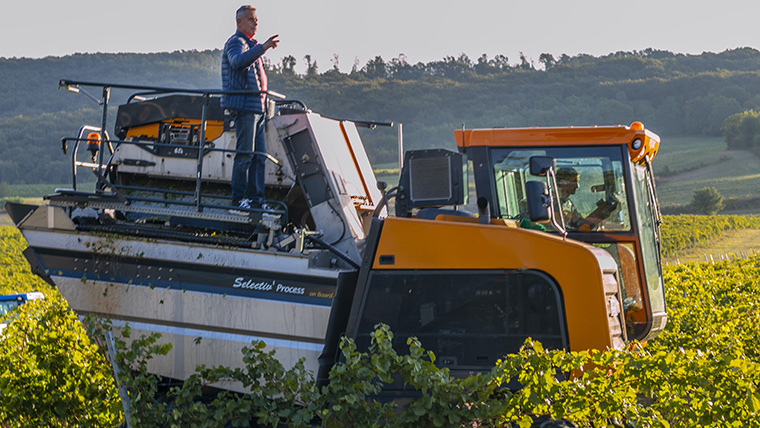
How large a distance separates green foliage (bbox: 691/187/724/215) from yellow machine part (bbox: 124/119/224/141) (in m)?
50.6

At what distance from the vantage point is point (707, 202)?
52375 mm

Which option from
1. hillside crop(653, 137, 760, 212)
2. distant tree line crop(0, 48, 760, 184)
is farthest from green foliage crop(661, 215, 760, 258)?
distant tree line crop(0, 48, 760, 184)

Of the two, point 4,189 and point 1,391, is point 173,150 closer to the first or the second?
point 1,391

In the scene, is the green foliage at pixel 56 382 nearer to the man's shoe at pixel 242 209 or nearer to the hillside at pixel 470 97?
the man's shoe at pixel 242 209

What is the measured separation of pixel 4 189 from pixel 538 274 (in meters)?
77.2

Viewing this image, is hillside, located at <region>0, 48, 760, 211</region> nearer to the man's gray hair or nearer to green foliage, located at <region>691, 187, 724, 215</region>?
green foliage, located at <region>691, 187, 724, 215</region>

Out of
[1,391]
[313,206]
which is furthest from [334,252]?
[1,391]

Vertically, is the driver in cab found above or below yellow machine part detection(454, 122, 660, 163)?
below

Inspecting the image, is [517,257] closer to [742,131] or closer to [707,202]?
[707,202]

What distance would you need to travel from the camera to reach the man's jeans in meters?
6.06

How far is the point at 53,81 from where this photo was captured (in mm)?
121312

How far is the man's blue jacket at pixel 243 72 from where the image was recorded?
608 centimetres

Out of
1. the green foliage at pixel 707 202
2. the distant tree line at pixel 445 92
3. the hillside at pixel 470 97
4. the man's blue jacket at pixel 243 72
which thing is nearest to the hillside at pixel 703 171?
the hillside at pixel 470 97

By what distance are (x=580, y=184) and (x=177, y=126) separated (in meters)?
3.43
